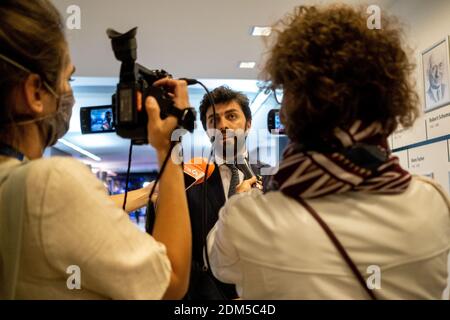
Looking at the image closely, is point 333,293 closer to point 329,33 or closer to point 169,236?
point 169,236

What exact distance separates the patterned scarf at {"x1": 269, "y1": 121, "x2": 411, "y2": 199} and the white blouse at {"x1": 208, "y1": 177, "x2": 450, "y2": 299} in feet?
0.07

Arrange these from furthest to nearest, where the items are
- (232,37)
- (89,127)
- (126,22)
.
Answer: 1. (232,37)
2. (126,22)
3. (89,127)

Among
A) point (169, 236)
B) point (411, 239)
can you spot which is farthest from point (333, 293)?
point (169, 236)

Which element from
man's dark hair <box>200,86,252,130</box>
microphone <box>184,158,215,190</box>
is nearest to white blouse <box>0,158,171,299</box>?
microphone <box>184,158,215,190</box>

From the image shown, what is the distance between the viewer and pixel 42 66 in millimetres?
615

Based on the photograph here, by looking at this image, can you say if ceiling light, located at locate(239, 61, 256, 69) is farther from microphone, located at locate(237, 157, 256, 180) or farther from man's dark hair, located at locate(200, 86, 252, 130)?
microphone, located at locate(237, 157, 256, 180)

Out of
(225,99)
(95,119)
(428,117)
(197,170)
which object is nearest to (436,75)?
(428,117)

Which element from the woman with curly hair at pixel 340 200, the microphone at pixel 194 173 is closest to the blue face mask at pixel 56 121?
A: the woman with curly hair at pixel 340 200

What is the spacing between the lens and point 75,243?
52 cm

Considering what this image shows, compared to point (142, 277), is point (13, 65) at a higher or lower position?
higher

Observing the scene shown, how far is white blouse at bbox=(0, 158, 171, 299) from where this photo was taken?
1.69ft

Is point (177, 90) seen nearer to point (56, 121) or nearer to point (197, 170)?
point (56, 121)

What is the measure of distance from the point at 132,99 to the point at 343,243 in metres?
0.44
